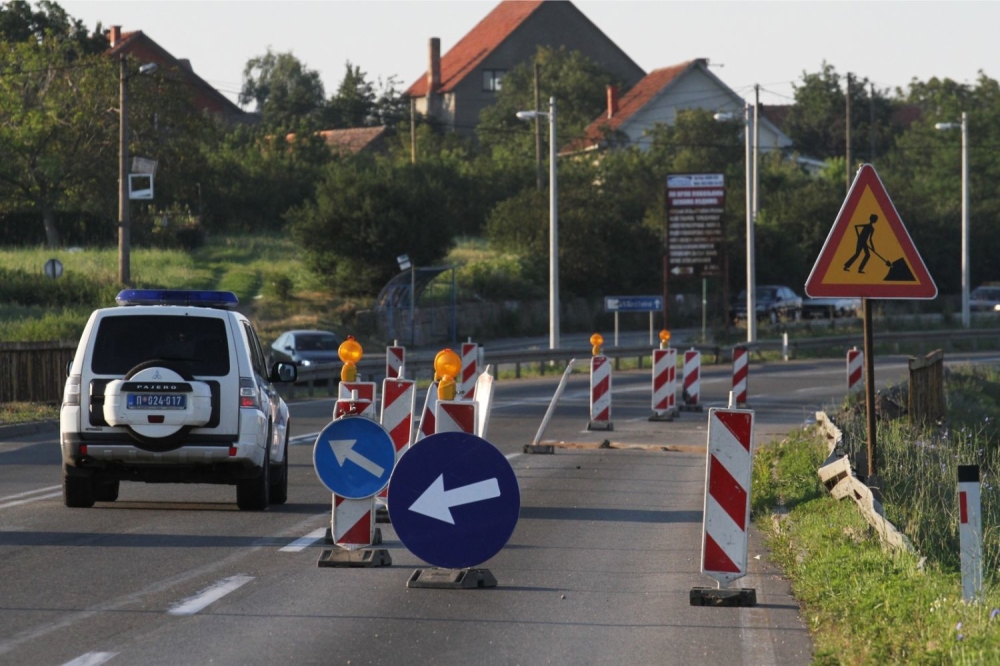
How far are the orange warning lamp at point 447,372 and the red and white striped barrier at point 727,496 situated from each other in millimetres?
1864

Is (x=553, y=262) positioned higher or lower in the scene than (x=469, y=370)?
higher

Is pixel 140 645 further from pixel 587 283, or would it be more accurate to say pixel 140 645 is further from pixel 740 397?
pixel 587 283

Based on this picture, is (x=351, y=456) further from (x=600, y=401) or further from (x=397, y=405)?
(x=600, y=401)

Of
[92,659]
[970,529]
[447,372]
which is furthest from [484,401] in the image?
[92,659]

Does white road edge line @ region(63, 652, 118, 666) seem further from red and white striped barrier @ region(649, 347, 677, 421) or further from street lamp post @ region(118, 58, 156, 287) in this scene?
street lamp post @ region(118, 58, 156, 287)

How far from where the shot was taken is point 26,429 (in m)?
21.8

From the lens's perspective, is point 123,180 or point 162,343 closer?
point 162,343

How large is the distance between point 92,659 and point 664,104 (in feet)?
280

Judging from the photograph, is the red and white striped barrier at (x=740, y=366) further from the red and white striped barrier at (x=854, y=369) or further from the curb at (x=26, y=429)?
the curb at (x=26, y=429)

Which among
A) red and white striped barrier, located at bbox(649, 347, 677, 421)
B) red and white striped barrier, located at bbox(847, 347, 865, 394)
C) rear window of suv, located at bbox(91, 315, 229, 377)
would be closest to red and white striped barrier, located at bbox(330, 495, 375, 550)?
rear window of suv, located at bbox(91, 315, 229, 377)

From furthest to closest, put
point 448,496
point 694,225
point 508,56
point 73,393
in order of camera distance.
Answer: point 508,56, point 694,225, point 73,393, point 448,496

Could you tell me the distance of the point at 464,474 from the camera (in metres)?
8.41

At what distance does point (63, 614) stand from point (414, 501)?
6.54ft

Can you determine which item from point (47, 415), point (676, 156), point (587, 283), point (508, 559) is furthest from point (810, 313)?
point (508, 559)
